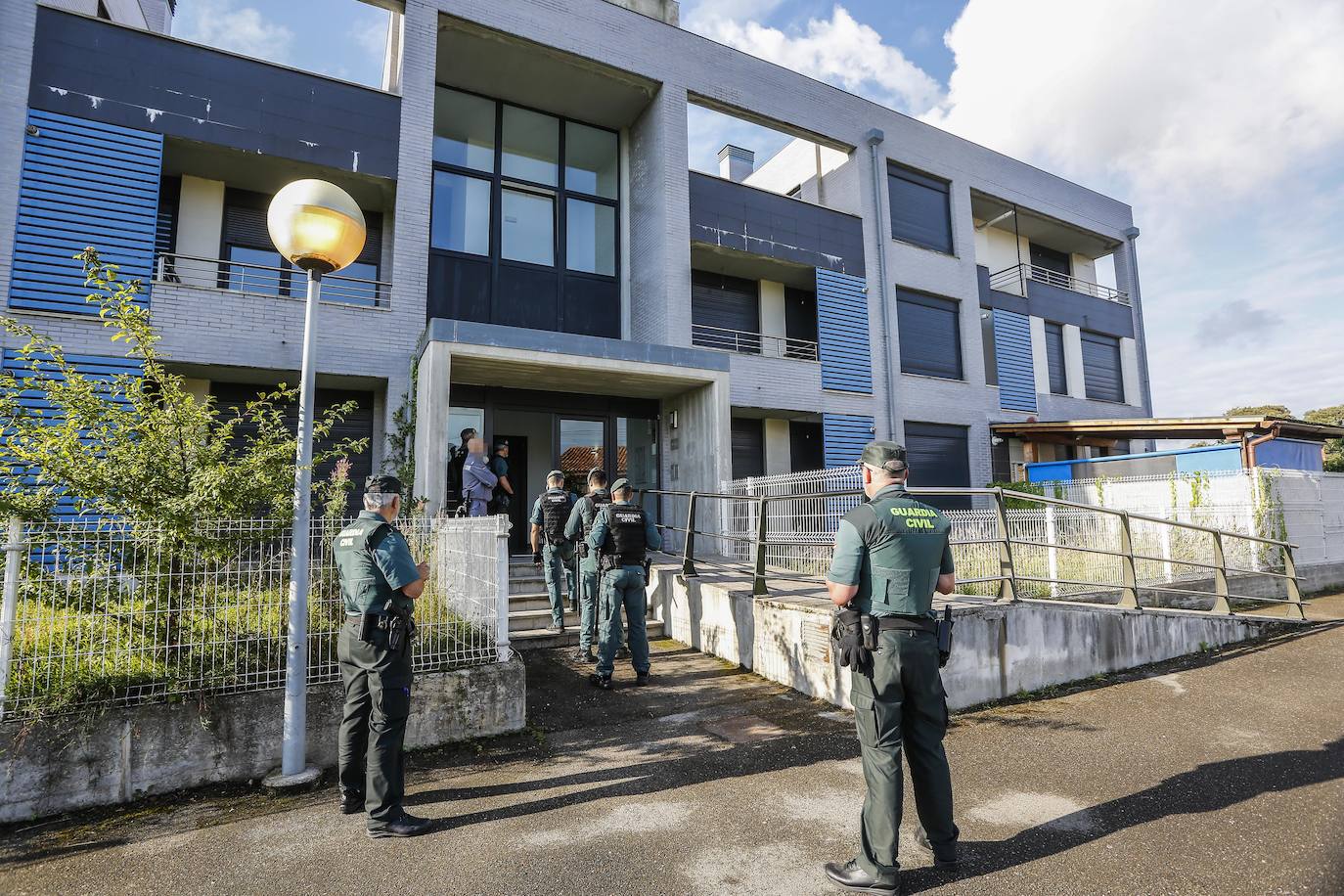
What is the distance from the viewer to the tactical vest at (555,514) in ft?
24.7

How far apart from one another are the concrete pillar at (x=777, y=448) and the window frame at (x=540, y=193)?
4.56 metres

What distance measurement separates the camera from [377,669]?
3479 mm

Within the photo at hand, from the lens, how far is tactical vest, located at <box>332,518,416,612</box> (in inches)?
139

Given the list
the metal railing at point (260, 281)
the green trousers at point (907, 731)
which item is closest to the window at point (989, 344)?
Answer: the metal railing at point (260, 281)

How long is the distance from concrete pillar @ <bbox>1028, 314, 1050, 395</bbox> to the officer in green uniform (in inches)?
650

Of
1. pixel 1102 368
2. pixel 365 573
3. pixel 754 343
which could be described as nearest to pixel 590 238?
pixel 754 343

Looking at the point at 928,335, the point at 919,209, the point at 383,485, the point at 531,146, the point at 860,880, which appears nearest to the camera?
the point at 860,880

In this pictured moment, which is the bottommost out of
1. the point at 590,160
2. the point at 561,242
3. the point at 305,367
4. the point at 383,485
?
the point at 383,485

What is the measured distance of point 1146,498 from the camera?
1219 cm

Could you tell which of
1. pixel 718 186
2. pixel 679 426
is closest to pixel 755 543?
pixel 679 426

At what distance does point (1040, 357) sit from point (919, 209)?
210 inches

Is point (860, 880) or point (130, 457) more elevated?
point (130, 457)

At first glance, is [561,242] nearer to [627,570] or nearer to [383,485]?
[627,570]

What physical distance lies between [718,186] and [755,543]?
906 cm
